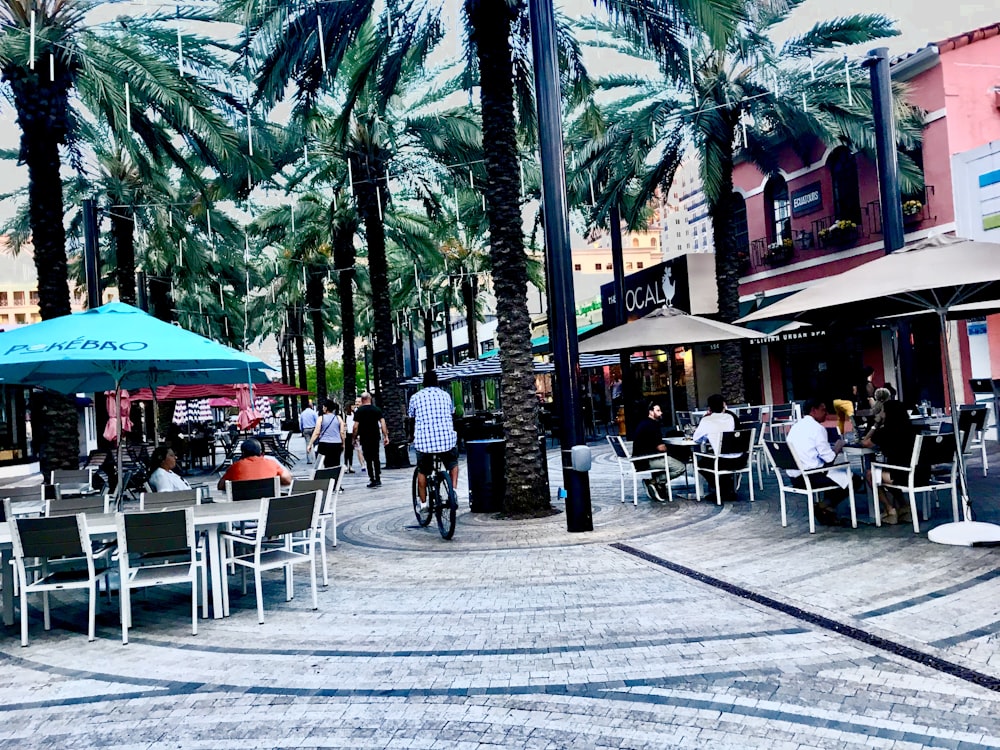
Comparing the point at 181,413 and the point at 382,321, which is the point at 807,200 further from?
the point at 181,413

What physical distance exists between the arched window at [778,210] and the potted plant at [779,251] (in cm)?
31

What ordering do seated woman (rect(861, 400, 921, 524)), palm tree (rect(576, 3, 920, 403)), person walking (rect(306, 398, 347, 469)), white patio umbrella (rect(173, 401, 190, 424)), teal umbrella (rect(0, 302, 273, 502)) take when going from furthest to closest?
white patio umbrella (rect(173, 401, 190, 424)) → palm tree (rect(576, 3, 920, 403)) → person walking (rect(306, 398, 347, 469)) → seated woman (rect(861, 400, 921, 524)) → teal umbrella (rect(0, 302, 273, 502))

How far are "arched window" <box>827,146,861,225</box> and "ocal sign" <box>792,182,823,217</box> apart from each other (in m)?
0.58

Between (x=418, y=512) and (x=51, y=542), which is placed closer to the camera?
(x=51, y=542)

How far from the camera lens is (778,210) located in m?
27.3

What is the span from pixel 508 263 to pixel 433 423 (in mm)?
2563

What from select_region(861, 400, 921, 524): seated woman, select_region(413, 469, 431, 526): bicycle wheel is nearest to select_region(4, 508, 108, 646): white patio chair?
select_region(413, 469, 431, 526): bicycle wheel

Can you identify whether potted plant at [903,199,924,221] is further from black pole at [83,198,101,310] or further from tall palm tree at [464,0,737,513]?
black pole at [83,198,101,310]

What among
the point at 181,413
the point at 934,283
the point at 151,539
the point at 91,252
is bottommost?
the point at 151,539

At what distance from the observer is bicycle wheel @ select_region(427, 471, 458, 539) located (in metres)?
9.45

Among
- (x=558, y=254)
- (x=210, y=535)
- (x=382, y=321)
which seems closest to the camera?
(x=210, y=535)

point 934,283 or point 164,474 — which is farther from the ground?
point 934,283

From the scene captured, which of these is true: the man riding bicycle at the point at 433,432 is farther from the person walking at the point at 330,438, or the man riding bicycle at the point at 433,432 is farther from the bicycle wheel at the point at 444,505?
the person walking at the point at 330,438

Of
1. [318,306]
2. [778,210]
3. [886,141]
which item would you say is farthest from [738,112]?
[318,306]
